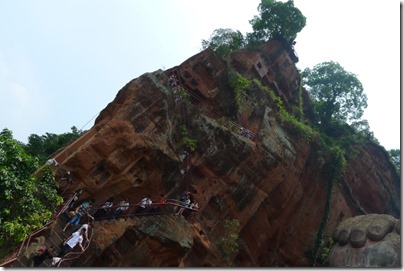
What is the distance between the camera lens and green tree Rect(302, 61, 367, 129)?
4544 cm

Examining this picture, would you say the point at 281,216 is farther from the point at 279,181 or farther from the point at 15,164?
the point at 15,164

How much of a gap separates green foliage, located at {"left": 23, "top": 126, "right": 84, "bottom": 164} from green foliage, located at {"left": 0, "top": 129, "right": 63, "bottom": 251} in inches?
506

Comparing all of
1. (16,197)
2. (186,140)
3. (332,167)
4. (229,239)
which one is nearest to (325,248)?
(332,167)

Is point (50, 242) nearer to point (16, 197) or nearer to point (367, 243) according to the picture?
point (16, 197)

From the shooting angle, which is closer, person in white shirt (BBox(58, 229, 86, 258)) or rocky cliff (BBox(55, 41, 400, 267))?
person in white shirt (BBox(58, 229, 86, 258))

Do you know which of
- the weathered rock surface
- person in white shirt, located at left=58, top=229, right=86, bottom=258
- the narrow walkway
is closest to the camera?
the narrow walkway

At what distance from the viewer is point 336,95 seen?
46781 mm

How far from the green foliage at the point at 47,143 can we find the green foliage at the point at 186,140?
27.2 feet

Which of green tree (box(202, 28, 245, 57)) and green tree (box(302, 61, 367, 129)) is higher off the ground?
green tree (box(202, 28, 245, 57))

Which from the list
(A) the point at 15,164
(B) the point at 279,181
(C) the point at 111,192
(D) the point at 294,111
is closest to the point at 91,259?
(C) the point at 111,192

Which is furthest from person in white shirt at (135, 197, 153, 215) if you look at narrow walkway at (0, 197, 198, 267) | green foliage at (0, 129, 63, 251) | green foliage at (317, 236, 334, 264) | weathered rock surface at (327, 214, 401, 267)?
green foliage at (317, 236, 334, 264)

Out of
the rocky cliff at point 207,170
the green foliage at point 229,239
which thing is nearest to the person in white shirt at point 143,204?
the rocky cliff at point 207,170

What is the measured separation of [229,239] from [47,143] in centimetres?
1535

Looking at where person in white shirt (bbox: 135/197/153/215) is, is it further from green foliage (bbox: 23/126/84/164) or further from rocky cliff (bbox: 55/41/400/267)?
green foliage (bbox: 23/126/84/164)
